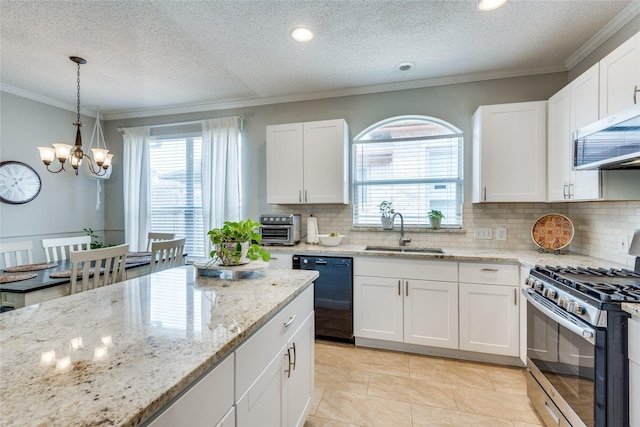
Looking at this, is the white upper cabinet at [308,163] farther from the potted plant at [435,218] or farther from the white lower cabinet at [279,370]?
the white lower cabinet at [279,370]

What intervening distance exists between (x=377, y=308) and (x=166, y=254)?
6.83 feet

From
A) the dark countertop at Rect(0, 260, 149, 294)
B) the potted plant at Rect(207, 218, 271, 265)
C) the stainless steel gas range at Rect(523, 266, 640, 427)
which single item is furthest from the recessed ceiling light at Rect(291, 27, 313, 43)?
the dark countertop at Rect(0, 260, 149, 294)

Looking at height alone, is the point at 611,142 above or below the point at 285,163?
below

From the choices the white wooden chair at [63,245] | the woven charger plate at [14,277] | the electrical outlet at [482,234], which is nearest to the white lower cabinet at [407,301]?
the electrical outlet at [482,234]

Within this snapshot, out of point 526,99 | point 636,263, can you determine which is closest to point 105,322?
point 636,263

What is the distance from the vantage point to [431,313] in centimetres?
263

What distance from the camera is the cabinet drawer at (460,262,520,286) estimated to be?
96.3 inches

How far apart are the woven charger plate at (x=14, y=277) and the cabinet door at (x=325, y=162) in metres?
2.38

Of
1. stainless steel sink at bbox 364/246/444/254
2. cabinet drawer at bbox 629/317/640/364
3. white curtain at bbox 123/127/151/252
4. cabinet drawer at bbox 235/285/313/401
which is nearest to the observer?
cabinet drawer at bbox 235/285/313/401

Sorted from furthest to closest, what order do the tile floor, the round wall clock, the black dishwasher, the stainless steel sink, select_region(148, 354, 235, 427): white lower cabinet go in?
the round wall clock
the stainless steel sink
the black dishwasher
the tile floor
select_region(148, 354, 235, 427): white lower cabinet

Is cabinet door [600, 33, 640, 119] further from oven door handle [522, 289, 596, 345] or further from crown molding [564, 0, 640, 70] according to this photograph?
oven door handle [522, 289, 596, 345]

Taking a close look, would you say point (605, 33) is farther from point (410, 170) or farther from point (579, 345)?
point (579, 345)

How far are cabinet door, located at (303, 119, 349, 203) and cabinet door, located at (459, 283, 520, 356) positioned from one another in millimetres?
1513

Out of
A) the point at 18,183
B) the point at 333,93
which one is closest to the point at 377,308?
the point at 333,93
